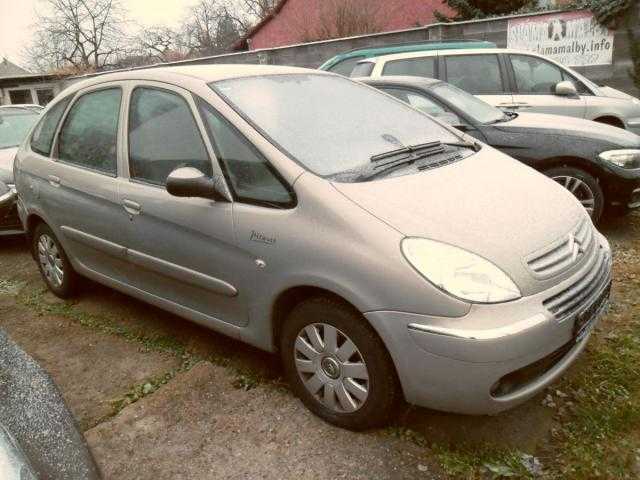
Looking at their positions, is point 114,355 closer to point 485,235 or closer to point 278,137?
point 278,137

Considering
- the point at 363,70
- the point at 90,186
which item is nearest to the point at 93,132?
the point at 90,186

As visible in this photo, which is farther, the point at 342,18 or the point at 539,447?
the point at 342,18

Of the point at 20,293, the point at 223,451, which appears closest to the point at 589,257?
the point at 223,451

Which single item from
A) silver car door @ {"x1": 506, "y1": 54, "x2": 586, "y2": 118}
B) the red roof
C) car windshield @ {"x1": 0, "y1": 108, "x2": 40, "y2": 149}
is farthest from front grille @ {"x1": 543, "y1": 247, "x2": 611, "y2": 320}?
the red roof

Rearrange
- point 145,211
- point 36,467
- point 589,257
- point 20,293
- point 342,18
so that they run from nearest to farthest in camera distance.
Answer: point 36,467 → point 589,257 → point 145,211 → point 20,293 → point 342,18

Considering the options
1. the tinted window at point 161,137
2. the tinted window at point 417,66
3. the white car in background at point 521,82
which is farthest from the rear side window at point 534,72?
the tinted window at point 161,137

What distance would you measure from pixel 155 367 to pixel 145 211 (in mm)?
939

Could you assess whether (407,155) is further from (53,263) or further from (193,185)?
(53,263)

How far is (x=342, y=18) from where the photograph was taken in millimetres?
18047

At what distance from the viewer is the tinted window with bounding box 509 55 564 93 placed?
6.62 metres

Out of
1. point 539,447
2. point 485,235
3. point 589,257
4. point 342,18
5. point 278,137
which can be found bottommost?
point 539,447

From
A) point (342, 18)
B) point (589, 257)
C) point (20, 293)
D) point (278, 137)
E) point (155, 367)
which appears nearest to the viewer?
point (589, 257)

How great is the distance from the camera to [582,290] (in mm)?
2342

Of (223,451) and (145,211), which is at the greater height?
(145,211)
